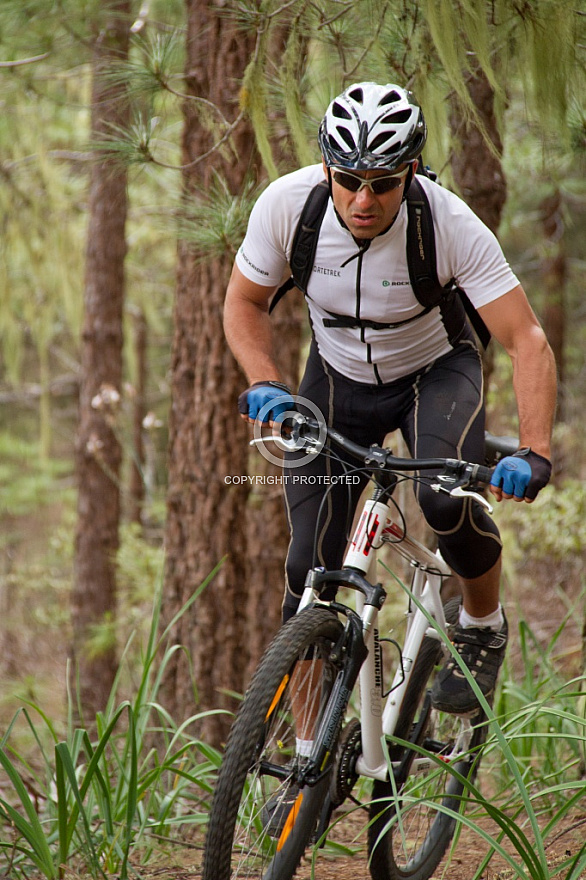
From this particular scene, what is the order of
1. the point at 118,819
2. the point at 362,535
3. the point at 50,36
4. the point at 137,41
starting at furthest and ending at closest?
the point at 50,36, the point at 137,41, the point at 118,819, the point at 362,535

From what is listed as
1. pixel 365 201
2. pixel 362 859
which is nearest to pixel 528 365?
pixel 365 201

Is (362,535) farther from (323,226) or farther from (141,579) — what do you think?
(141,579)

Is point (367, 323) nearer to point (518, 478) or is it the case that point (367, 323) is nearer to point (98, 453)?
point (518, 478)

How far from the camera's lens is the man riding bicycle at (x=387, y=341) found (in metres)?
2.56

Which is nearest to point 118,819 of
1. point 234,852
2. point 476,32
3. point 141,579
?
point 234,852

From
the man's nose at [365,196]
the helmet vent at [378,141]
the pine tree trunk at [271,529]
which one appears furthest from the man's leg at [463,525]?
the pine tree trunk at [271,529]

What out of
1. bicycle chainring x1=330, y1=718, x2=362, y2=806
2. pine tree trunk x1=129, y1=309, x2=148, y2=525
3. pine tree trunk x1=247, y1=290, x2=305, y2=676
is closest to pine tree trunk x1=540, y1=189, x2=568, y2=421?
pine tree trunk x1=129, y1=309, x2=148, y2=525

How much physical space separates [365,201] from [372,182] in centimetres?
6

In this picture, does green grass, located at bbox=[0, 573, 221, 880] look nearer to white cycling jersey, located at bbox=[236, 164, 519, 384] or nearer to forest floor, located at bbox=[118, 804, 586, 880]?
forest floor, located at bbox=[118, 804, 586, 880]

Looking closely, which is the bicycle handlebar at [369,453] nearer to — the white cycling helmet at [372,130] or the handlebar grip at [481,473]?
the handlebar grip at [481,473]

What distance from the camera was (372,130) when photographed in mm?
2545

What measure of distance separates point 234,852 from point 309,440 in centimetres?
116

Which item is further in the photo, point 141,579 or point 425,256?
point 141,579

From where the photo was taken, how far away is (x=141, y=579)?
800 cm
